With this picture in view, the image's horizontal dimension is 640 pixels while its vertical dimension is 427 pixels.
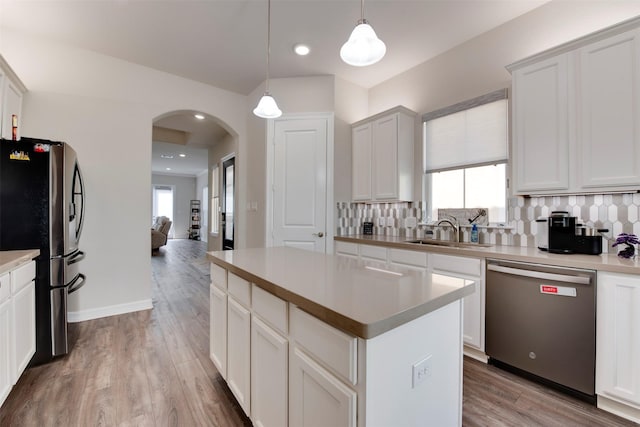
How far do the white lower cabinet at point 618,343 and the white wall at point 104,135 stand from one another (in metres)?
4.17

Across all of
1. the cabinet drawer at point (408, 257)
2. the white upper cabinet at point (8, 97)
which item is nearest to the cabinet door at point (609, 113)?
the cabinet drawer at point (408, 257)

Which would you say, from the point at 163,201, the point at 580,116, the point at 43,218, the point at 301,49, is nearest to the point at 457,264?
the point at 580,116

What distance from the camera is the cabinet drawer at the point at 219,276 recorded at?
1.76 meters

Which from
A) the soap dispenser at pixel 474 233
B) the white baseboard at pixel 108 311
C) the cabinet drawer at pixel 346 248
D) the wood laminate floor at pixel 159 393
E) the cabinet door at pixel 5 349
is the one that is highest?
the soap dispenser at pixel 474 233

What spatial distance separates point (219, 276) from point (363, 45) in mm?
1614

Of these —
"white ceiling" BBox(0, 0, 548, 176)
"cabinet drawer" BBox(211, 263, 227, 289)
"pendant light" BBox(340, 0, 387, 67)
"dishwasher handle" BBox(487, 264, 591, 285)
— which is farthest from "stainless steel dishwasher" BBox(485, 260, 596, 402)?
"white ceiling" BBox(0, 0, 548, 176)

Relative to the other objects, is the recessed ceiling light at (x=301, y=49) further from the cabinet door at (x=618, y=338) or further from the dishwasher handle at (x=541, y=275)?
the cabinet door at (x=618, y=338)

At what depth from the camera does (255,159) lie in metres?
4.05

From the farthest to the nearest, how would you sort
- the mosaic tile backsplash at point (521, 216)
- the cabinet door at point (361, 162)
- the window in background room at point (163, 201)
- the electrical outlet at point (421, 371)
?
1. the window in background room at point (163, 201)
2. the cabinet door at point (361, 162)
3. the mosaic tile backsplash at point (521, 216)
4. the electrical outlet at point (421, 371)

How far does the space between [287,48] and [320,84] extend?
0.70 metres

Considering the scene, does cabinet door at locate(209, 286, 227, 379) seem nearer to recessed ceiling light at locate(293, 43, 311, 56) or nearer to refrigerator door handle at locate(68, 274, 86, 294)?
refrigerator door handle at locate(68, 274, 86, 294)

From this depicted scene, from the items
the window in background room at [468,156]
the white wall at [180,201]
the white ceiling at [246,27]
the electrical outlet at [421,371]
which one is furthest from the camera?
the white wall at [180,201]

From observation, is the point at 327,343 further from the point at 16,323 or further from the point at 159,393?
the point at 16,323

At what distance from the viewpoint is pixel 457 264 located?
2297mm
